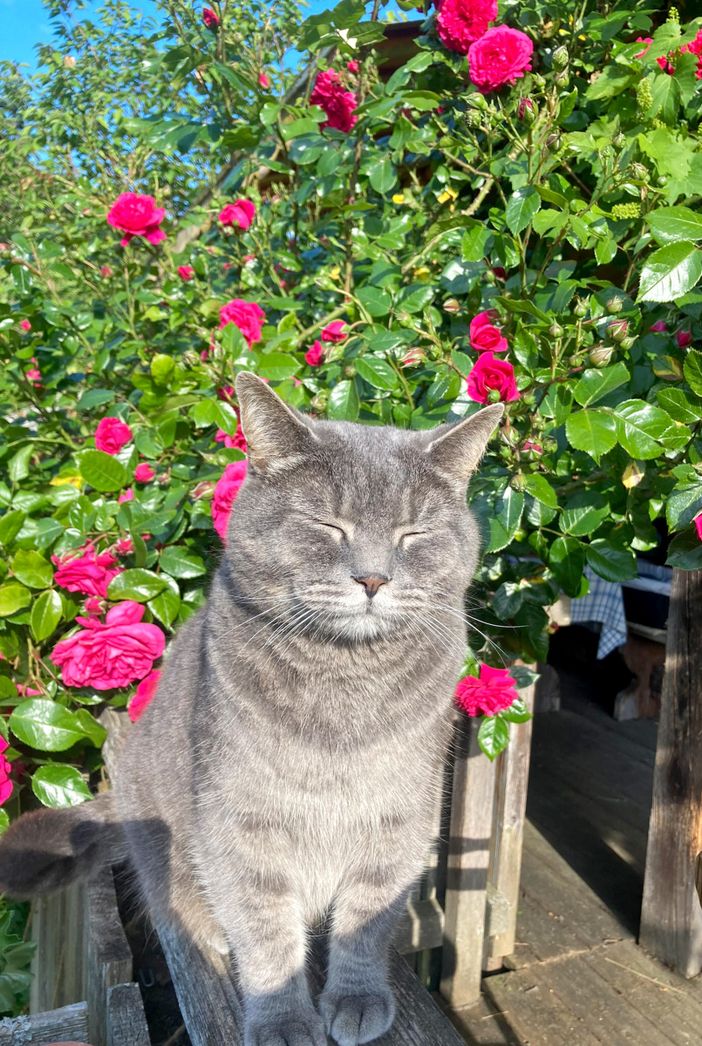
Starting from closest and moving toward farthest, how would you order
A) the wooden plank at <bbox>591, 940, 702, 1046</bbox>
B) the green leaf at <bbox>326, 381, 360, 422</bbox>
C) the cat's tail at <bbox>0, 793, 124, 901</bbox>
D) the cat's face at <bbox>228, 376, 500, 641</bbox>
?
the cat's face at <bbox>228, 376, 500, 641</bbox> → the cat's tail at <bbox>0, 793, 124, 901</bbox> → the green leaf at <bbox>326, 381, 360, 422</bbox> → the wooden plank at <bbox>591, 940, 702, 1046</bbox>

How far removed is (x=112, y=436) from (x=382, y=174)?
0.88 metres

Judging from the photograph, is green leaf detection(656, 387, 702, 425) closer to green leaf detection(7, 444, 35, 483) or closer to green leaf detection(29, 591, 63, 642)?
green leaf detection(29, 591, 63, 642)

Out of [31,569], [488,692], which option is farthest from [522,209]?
[31,569]

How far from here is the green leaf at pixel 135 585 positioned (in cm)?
169

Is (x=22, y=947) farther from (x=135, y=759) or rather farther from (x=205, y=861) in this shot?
(x=205, y=861)

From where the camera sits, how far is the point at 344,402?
1647 millimetres

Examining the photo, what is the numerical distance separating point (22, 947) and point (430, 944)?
3.95 feet

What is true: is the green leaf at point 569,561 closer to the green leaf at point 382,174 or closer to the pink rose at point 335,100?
the green leaf at point 382,174

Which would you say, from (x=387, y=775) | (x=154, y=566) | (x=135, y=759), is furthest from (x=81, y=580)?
(x=387, y=775)

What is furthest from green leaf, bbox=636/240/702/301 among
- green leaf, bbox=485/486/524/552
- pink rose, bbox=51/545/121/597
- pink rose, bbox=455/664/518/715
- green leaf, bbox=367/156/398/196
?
pink rose, bbox=51/545/121/597

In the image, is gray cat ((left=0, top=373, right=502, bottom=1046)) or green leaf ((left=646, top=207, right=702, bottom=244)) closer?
green leaf ((left=646, top=207, right=702, bottom=244))

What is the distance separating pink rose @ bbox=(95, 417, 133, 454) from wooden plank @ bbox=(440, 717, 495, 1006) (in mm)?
1270

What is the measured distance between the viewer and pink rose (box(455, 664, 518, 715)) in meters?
1.51

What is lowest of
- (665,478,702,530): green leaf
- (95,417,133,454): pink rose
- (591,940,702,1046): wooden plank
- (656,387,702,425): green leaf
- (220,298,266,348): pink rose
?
(591,940,702,1046): wooden plank
